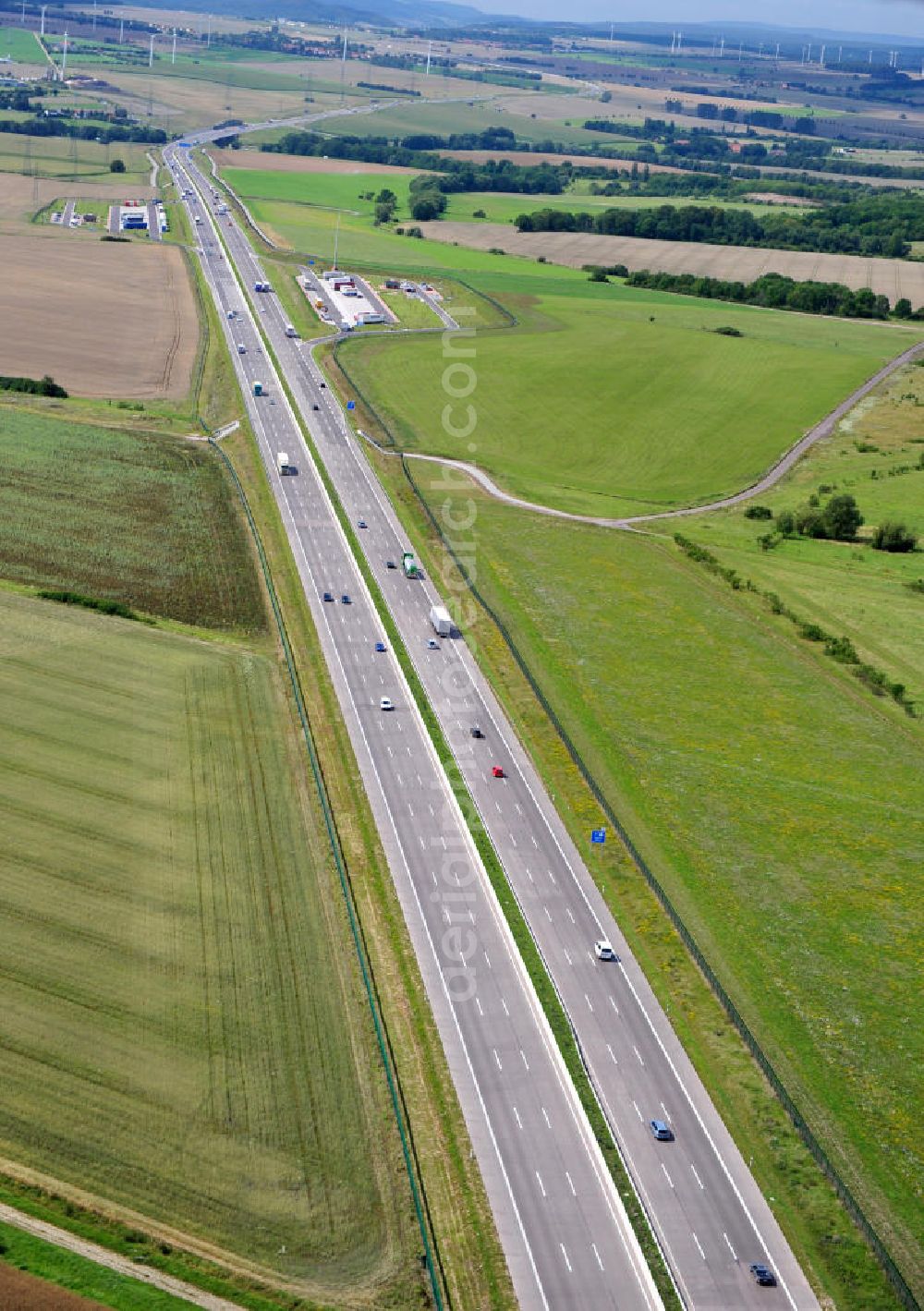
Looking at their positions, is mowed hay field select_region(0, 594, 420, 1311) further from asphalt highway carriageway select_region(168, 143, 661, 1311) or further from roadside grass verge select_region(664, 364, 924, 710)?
roadside grass verge select_region(664, 364, 924, 710)

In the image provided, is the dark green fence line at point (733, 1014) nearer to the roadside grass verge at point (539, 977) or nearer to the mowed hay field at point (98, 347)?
the roadside grass verge at point (539, 977)

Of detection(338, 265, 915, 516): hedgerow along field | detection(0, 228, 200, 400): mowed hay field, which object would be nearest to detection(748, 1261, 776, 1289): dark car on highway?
detection(338, 265, 915, 516): hedgerow along field

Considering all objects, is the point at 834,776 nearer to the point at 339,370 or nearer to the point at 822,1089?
the point at 822,1089

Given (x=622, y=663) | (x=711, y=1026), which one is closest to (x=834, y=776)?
(x=622, y=663)

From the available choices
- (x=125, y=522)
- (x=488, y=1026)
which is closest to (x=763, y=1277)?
(x=488, y=1026)

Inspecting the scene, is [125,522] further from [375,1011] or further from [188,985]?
[375,1011]
